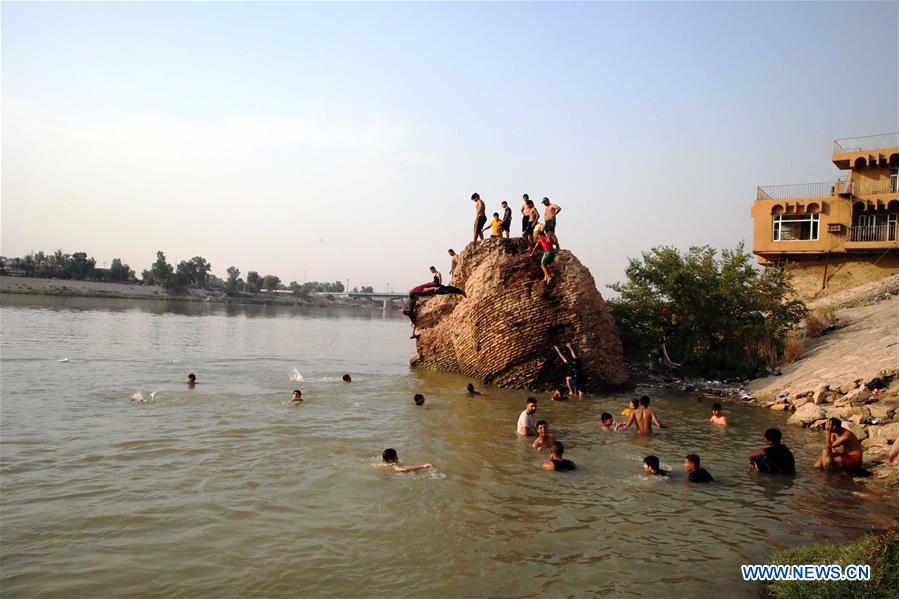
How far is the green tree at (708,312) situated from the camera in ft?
72.0

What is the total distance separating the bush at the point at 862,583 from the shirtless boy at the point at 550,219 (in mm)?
14266

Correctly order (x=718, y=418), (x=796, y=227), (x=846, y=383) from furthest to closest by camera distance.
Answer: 1. (x=796, y=227)
2. (x=846, y=383)
3. (x=718, y=418)

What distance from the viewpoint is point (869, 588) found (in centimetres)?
517

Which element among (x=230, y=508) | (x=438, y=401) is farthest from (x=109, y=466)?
(x=438, y=401)

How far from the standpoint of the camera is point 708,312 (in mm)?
22688

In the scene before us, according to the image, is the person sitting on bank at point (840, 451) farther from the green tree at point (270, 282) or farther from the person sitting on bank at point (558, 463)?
the green tree at point (270, 282)

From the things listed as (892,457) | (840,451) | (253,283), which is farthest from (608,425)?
(253,283)

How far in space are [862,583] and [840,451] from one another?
6.61 meters

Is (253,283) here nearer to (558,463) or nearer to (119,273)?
(119,273)

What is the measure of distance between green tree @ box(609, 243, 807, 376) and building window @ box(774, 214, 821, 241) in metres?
16.1

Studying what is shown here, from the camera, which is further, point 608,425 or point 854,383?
point 854,383

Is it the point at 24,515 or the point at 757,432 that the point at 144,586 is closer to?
the point at 24,515

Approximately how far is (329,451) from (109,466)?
3.94 m

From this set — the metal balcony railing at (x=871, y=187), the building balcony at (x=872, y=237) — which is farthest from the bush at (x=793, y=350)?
the metal balcony railing at (x=871, y=187)
